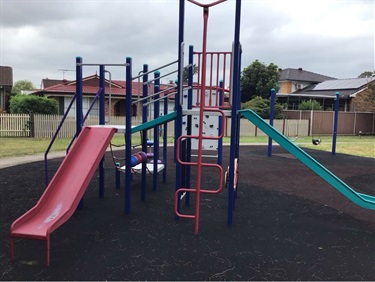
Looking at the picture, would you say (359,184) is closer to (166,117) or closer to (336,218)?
(336,218)

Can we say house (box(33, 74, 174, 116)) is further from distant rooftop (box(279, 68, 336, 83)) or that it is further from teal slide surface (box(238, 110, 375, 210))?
distant rooftop (box(279, 68, 336, 83))

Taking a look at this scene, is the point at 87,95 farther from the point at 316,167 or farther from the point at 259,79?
the point at 316,167

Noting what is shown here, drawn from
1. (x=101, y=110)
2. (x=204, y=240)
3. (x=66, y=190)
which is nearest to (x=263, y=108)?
(x=101, y=110)

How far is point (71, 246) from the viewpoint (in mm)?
3246

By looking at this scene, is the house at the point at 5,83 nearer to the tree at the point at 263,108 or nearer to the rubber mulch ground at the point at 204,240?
the tree at the point at 263,108

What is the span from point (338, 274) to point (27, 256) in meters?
2.89

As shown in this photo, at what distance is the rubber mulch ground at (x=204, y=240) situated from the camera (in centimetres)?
278

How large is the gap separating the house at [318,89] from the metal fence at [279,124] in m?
4.36

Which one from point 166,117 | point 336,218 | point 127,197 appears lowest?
point 336,218

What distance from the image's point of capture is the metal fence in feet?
52.7

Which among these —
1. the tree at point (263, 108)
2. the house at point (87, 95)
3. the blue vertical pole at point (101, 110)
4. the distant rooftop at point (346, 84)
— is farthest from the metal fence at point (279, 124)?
the blue vertical pole at point (101, 110)

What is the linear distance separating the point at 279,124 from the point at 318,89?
18.7m

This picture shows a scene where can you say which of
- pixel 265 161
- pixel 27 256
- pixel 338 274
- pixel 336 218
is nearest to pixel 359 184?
pixel 336 218

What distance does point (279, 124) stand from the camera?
2208 cm
